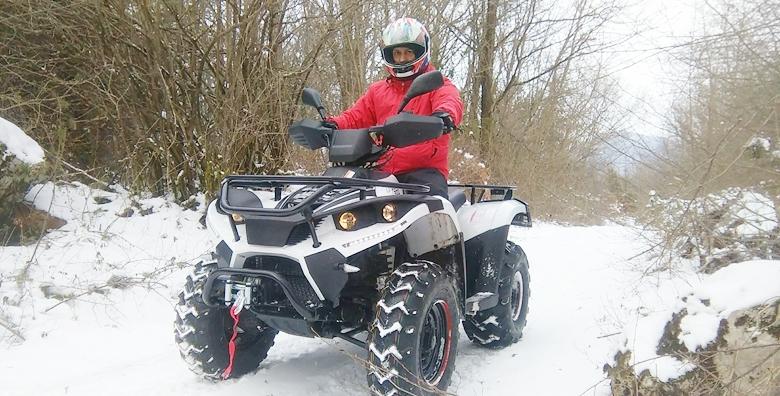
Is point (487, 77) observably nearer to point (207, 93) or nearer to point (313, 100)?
point (207, 93)

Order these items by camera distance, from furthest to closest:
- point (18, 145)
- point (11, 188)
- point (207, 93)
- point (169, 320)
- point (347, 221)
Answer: point (207, 93) → point (18, 145) → point (11, 188) → point (169, 320) → point (347, 221)

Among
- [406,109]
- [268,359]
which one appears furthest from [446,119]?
Answer: [268,359]

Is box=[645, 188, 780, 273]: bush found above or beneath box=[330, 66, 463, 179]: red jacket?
beneath

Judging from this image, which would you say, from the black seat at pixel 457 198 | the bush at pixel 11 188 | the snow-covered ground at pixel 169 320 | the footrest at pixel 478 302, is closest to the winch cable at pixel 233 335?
the snow-covered ground at pixel 169 320

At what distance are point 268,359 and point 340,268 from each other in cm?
145

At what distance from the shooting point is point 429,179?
155 inches

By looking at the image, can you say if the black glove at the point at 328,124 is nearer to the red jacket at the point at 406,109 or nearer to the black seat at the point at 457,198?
the red jacket at the point at 406,109

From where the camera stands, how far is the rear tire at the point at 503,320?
172 inches

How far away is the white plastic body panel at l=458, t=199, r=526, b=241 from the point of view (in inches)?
161

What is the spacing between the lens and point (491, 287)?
4.09 m

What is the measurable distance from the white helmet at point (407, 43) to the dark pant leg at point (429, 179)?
61cm

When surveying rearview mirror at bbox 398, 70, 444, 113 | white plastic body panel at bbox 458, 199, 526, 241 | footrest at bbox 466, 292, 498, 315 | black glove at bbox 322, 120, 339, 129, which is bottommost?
footrest at bbox 466, 292, 498, 315

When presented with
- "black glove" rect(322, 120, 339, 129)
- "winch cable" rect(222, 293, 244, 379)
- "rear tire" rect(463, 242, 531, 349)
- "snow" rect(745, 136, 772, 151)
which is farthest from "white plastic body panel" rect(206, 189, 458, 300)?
"snow" rect(745, 136, 772, 151)

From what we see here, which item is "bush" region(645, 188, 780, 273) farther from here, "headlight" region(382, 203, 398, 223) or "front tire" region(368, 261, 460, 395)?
"headlight" region(382, 203, 398, 223)
